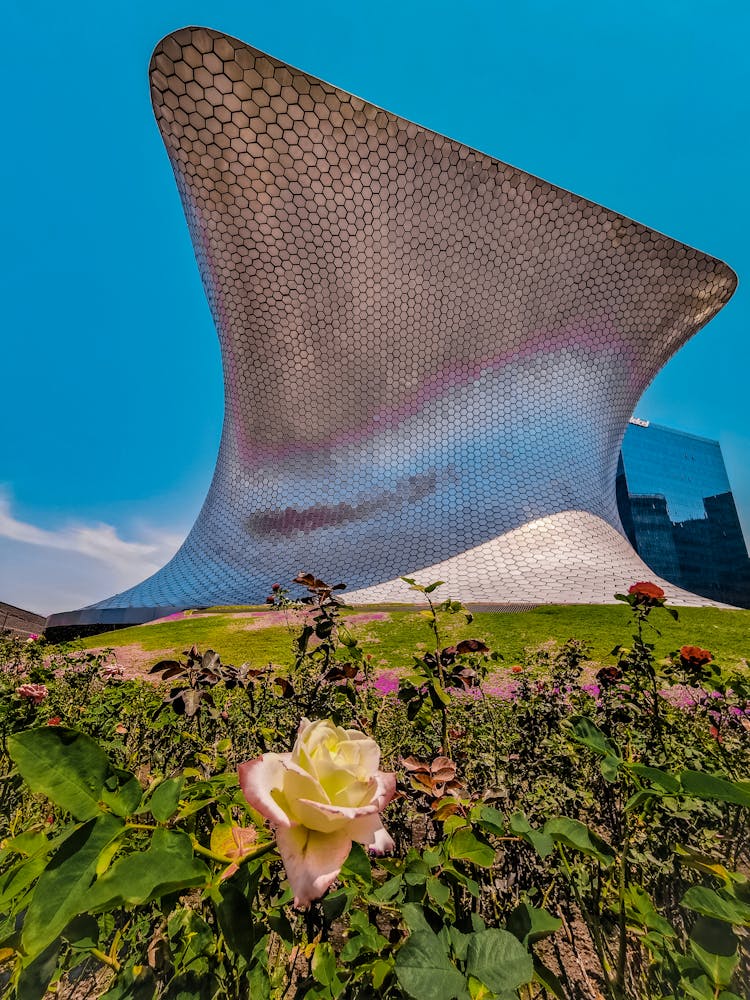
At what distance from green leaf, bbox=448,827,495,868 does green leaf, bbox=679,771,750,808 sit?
0.87 ft

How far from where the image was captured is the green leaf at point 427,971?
411mm

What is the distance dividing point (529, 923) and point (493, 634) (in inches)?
294

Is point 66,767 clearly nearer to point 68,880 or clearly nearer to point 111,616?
point 68,880

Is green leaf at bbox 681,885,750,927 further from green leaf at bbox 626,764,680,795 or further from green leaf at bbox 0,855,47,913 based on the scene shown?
green leaf at bbox 0,855,47,913

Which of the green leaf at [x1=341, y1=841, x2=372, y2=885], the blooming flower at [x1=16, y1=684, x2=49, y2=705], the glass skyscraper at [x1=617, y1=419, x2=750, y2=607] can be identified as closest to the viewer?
the green leaf at [x1=341, y1=841, x2=372, y2=885]

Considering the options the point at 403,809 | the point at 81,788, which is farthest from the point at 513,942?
the point at 403,809

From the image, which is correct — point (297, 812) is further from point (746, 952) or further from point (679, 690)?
point (679, 690)

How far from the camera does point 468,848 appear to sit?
1.96 feet

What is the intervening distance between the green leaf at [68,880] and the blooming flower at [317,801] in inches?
4.8

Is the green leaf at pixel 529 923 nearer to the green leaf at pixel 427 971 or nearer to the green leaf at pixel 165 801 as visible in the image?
the green leaf at pixel 427 971

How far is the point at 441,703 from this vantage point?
99 centimetres

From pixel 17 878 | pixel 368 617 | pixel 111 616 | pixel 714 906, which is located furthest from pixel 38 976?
pixel 111 616

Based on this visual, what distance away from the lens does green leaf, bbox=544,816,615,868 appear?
551 millimetres

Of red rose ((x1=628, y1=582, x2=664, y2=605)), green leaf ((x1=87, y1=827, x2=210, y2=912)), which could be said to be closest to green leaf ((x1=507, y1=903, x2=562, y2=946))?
green leaf ((x1=87, y1=827, x2=210, y2=912))
